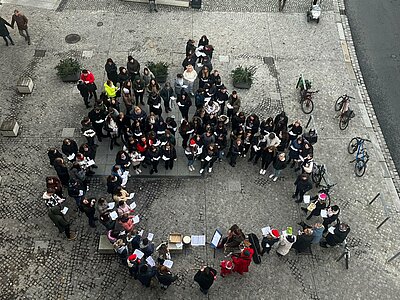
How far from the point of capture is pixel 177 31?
20.5 m

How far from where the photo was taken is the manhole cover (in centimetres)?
1970

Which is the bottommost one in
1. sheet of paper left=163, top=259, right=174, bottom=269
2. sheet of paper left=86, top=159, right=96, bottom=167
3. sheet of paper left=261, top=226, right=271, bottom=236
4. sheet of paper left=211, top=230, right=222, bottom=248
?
sheet of paper left=211, top=230, right=222, bottom=248

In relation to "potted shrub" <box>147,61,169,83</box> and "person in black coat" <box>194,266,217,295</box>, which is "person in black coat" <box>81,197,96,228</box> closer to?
"person in black coat" <box>194,266,217,295</box>

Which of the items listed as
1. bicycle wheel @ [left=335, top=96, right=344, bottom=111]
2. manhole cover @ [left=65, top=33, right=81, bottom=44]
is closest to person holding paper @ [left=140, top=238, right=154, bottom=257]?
bicycle wheel @ [left=335, top=96, right=344, bottom=111]

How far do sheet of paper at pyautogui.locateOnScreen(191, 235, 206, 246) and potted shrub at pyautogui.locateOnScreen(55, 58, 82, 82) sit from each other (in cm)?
901

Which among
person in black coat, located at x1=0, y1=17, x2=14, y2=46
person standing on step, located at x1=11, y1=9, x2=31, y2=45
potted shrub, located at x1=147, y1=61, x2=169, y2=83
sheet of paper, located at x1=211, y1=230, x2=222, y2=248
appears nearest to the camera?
sheet of paper, located at x1=211, y1=230, x2=222, y2=248

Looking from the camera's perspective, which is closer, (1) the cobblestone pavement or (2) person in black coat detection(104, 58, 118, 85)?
(1) the cobblestone pavement

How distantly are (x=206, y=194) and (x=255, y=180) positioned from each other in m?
1.93

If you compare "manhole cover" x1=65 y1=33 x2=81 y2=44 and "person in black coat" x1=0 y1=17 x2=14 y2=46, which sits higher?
"person in black coat" x1=0 y1=17 x2=14 y2=46

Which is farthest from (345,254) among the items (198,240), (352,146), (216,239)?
(352,146)

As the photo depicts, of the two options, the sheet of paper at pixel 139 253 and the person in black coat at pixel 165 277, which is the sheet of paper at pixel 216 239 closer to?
the person in black coat at pixel 165 277

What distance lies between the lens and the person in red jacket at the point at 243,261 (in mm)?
11877

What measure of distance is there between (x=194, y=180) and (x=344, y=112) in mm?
6797

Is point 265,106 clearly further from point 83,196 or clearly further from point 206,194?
point 83,196
